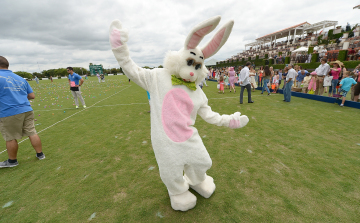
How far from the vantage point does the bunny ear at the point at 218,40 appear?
1.56 meters

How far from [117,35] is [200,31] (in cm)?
82

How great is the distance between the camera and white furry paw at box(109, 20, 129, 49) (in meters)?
1.52

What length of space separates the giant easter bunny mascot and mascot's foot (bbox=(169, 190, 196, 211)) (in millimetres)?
198

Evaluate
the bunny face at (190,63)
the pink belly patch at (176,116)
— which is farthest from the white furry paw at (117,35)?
the pink belly patch at (176,116)

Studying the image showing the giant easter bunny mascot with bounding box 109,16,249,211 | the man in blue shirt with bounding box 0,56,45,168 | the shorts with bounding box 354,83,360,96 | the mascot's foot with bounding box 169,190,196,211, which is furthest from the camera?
the shorts with bounding box 354,83,360,96

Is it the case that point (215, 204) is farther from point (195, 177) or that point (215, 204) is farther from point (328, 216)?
point (328, 216)

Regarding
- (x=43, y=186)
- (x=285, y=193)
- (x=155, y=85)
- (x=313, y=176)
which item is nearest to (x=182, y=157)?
(x=155, y=85)

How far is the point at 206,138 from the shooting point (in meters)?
3.91

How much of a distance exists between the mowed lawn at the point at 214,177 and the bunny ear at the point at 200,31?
2.01m

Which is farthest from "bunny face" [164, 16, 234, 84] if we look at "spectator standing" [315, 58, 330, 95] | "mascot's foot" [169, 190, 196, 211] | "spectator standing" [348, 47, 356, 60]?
"spectator standing" [348, 47, 356, 60]

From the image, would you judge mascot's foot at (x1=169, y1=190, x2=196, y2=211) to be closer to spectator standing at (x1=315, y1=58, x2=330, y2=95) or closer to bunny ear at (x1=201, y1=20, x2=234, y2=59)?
bunny ear at (x1=201, y1=20, x2=234, y2=59)

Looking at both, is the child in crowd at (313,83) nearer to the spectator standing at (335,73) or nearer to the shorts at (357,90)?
the spectator standing at (335,73)

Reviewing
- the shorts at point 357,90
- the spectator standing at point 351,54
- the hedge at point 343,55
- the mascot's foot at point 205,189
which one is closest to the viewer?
the mascot's foot at point 205,189

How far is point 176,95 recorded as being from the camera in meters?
1.66
